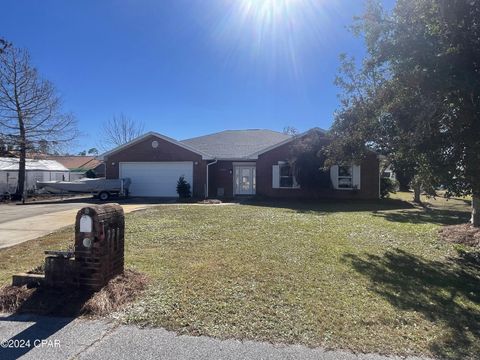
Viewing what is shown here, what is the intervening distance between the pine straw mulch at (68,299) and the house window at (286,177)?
57.1 feet

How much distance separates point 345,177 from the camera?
70.1 feet

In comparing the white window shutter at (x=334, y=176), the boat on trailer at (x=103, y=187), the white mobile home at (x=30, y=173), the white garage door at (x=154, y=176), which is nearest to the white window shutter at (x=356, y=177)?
the white window shutter at (x=334, y=176)

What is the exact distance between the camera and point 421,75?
5840 mm

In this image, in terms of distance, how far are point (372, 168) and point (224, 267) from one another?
55.5 ft

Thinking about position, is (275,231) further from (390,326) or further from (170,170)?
(170,170)

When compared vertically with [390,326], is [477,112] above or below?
above

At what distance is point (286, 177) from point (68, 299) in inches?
712

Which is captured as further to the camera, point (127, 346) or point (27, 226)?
point (27, 226)

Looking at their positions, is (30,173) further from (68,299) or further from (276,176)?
(68,299)

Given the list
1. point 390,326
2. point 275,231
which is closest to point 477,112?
point 390,326

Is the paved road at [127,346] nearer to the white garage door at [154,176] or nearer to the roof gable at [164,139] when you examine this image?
the roof gable at [164,139]

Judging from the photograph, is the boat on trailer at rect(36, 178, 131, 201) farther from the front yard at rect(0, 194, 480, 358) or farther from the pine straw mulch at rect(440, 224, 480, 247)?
the pine straw mulch at rect(440, 224, 480, 247)

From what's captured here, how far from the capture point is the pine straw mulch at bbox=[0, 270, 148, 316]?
14.5ft

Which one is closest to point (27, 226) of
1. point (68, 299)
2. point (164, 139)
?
point (68, 299)
